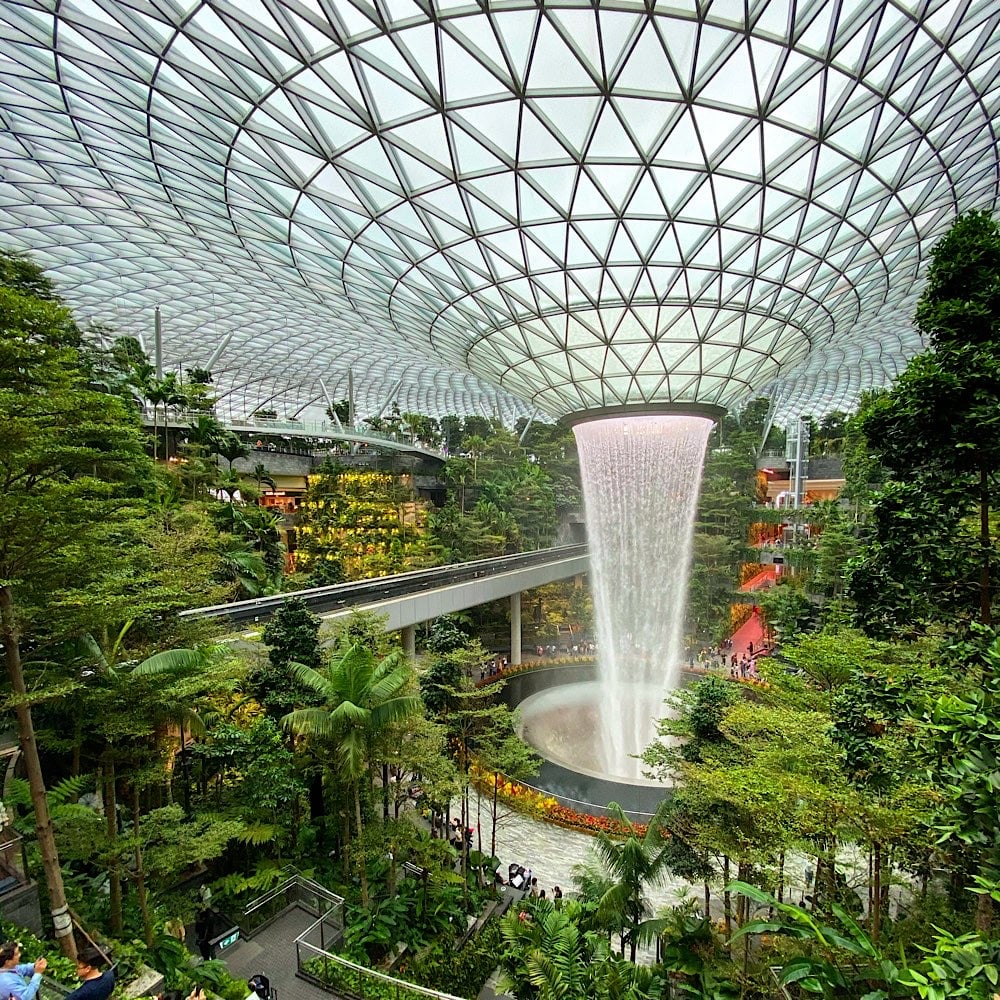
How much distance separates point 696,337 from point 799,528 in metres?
37.0

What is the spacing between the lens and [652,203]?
2025cm

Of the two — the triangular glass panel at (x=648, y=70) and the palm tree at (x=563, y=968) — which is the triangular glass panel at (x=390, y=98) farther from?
the palm tree at (x=563, y=968)

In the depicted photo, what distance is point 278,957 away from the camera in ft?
36.1

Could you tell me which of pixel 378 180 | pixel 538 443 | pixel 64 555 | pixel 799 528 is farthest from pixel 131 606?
pixel 799 528

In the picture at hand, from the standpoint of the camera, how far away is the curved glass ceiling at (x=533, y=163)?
45.7ft

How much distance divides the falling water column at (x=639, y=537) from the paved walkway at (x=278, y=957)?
23020mm

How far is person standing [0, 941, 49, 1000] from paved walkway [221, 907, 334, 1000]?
18.3 ft

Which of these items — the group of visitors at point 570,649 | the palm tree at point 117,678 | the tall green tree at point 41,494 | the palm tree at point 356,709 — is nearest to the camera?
the tall green tree at point 41,494

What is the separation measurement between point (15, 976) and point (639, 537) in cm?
3523

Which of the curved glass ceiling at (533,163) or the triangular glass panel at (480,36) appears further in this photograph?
the curved glass ceiling at (533,163)

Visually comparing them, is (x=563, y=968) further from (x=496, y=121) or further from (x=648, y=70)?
(x=496, y=121)

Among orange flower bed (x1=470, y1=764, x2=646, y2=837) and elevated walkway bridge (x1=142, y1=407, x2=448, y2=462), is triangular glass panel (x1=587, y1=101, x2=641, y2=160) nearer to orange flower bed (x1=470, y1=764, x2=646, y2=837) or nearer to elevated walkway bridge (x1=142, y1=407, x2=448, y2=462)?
orange flower bed (x1=470, y1=764, x2=646, y2=837)

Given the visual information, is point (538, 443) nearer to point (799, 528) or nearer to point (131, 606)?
point (799, 528)

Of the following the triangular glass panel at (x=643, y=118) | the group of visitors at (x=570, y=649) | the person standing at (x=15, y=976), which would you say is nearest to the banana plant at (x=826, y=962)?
the person standing at (x=15, y=976)
